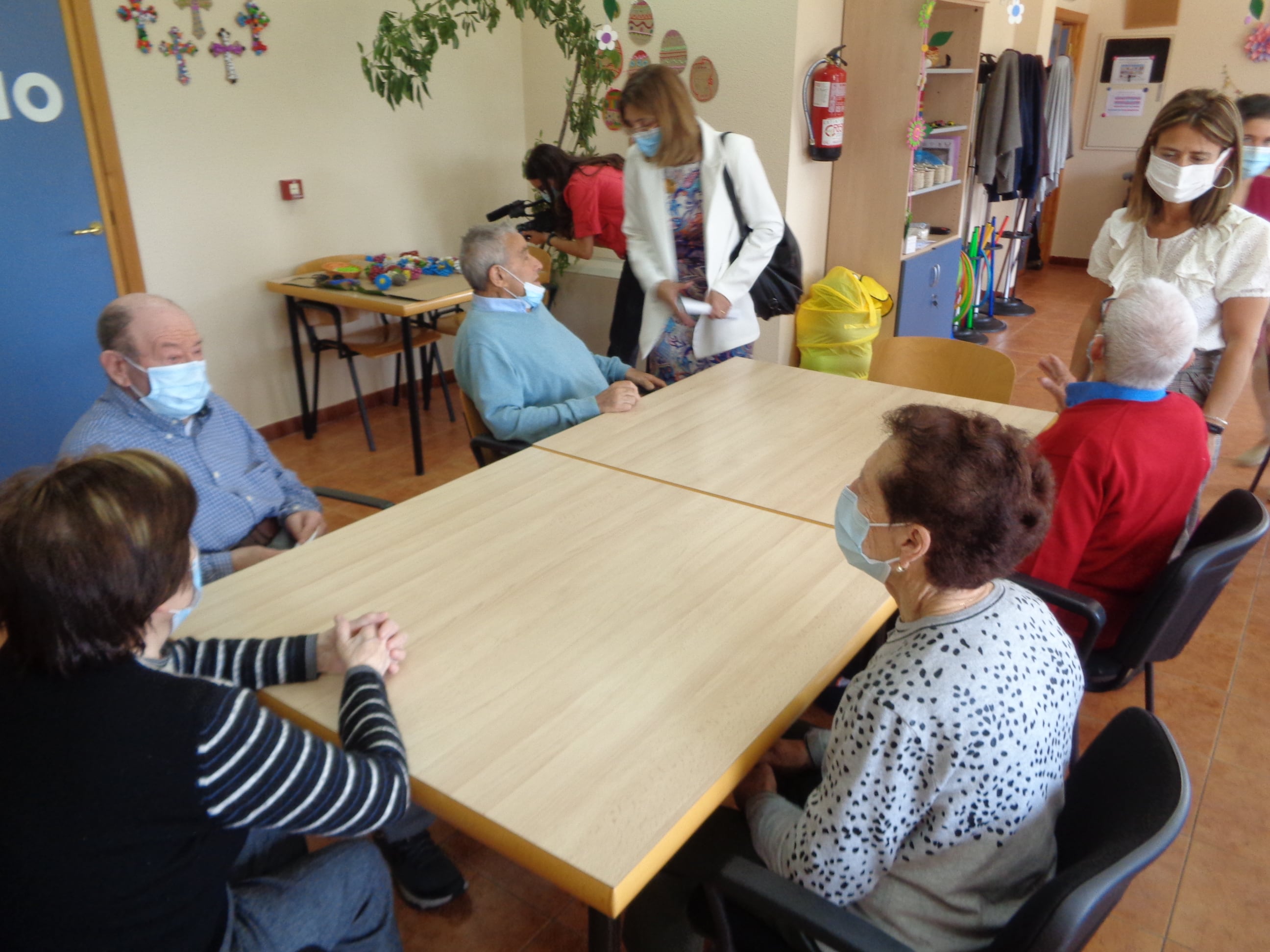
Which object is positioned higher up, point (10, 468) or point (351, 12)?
point (351, 12)

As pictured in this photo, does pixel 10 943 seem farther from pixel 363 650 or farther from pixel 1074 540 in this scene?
pixel 1074 540

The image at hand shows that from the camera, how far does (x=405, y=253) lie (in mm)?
4523

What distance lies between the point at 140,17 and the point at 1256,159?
400cm

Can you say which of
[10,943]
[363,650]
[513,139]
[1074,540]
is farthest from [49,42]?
[1074,540]

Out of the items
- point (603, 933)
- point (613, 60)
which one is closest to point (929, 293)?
point (613, 60)

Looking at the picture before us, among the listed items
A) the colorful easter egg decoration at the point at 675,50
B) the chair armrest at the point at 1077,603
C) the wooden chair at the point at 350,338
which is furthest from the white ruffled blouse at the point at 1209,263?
the wooden chair at the point at 350,338

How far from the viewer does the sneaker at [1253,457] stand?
3691 mm

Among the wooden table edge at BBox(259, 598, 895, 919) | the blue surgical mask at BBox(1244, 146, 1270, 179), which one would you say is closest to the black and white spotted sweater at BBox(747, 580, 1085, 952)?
the wooden table edge at BBox(259, 598, 895, 919)

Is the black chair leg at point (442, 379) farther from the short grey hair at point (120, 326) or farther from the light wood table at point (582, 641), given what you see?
the light wood table at point (582, 641)

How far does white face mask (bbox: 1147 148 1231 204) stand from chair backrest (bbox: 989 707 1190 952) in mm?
1662

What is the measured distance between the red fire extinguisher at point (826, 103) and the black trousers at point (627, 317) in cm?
113

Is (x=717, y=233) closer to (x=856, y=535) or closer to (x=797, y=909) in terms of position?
(x=856, y=535)

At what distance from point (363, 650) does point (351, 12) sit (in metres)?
3.95

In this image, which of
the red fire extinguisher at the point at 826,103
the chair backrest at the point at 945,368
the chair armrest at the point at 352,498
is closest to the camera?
the chair armrest at the point at 352,498
